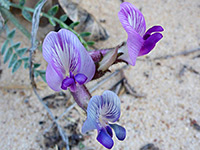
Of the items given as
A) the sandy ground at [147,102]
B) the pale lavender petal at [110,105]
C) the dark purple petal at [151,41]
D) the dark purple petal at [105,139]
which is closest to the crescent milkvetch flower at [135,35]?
the dark purple petal at [151,41]

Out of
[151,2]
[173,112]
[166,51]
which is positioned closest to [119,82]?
[173,112]

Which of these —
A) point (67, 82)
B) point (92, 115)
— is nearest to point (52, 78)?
point (67, 82)

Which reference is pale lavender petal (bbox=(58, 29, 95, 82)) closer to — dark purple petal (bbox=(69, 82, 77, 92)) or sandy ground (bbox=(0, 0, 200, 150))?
dark purple petal (bbox=(69, 82, 77, 92))

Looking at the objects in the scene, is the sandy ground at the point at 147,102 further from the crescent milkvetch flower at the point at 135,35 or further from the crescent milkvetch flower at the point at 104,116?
the crescent milkvetch flower at the point at 135,35

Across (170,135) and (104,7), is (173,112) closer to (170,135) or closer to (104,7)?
(170,135)

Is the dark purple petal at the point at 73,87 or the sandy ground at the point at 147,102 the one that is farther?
the sandy ground at the point at 147,102

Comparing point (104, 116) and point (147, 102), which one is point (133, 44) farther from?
point (147, 102)

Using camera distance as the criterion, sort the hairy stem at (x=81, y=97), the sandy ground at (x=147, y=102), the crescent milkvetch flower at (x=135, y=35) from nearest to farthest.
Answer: the crescent milkvetch flower at (x=135, y=35)
the hairy stem at (x=81, y=97)
the sandy ground at (x=147, y=102)
